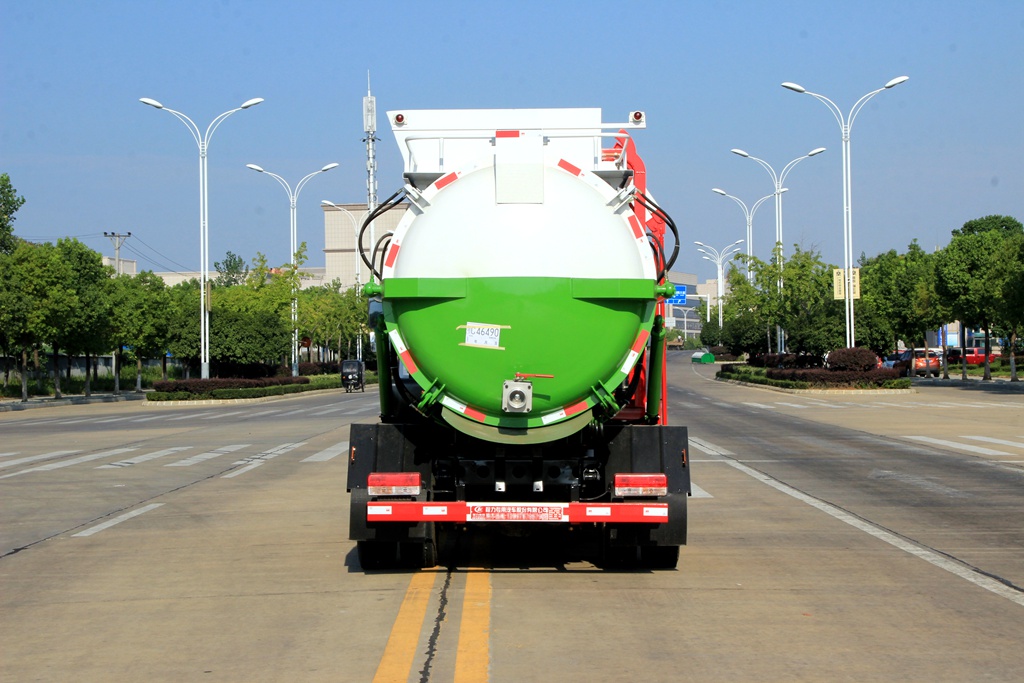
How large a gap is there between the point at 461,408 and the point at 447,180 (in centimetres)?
162

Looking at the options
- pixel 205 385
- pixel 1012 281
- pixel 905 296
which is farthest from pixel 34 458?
pixel 905 296

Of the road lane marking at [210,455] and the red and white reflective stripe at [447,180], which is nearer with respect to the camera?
the red and white reflective stripe at [447,180]

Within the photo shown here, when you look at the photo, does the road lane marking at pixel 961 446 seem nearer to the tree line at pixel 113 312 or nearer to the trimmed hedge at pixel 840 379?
the trimmed hedge at pixel 840 379

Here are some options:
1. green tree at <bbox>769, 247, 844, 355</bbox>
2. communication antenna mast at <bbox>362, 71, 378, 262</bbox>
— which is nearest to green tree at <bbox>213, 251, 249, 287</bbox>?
communication antenna mast at <bbox>362, 71, 378, 262</bbox>

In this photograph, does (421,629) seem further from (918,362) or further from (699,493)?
(918,362)

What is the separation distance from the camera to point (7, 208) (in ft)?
252

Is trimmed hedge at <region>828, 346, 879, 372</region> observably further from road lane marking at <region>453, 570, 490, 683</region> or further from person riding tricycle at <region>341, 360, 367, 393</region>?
road lane marking at <region>453, 570, 490, 683</region>

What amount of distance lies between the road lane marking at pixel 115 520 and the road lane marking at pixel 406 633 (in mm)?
4570

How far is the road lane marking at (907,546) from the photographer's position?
8250 mm

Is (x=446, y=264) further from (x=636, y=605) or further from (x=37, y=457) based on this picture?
(x=37, y=457)

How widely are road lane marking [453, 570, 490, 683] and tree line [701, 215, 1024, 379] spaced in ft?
139

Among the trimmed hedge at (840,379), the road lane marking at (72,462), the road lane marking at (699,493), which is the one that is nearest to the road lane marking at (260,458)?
the road lane marking at (72,462)

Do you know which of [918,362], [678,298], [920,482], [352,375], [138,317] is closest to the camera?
[920,482]

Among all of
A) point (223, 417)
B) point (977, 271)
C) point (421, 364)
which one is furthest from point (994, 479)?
point (977, 271)
